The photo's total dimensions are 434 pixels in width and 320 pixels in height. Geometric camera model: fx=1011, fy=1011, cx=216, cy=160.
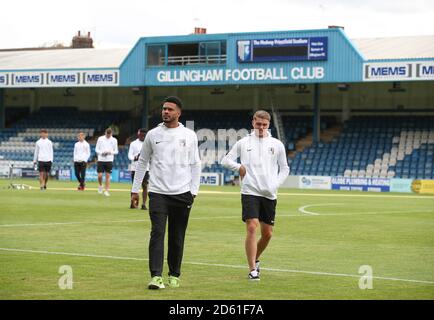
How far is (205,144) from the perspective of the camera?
60438mm

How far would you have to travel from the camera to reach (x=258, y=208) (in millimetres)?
13391

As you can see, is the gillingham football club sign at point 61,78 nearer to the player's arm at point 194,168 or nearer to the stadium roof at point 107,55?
the stadium roof at point 107,55

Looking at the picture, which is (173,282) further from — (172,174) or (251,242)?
(251,242)

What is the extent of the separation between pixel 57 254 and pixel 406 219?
41.0ft

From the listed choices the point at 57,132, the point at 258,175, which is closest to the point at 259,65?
the point at 57,132

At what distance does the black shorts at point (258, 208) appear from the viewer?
43.6 feet

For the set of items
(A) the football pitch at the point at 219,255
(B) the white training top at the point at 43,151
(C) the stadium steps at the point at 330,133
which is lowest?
(A) the football pitch at the point at 219,255

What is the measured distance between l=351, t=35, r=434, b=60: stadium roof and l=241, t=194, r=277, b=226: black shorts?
39.8m

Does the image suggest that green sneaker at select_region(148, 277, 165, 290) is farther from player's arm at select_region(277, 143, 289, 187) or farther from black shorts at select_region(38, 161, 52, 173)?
black shorts at select_region(38, 161, 52, 173)

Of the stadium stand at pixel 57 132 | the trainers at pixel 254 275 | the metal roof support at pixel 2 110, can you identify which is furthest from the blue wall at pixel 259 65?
the trainers at pixel 254 275

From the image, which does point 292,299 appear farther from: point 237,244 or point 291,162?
point 291,162

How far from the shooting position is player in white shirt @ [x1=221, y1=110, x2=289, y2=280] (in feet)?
43.6

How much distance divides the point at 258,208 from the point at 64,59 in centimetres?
5793
